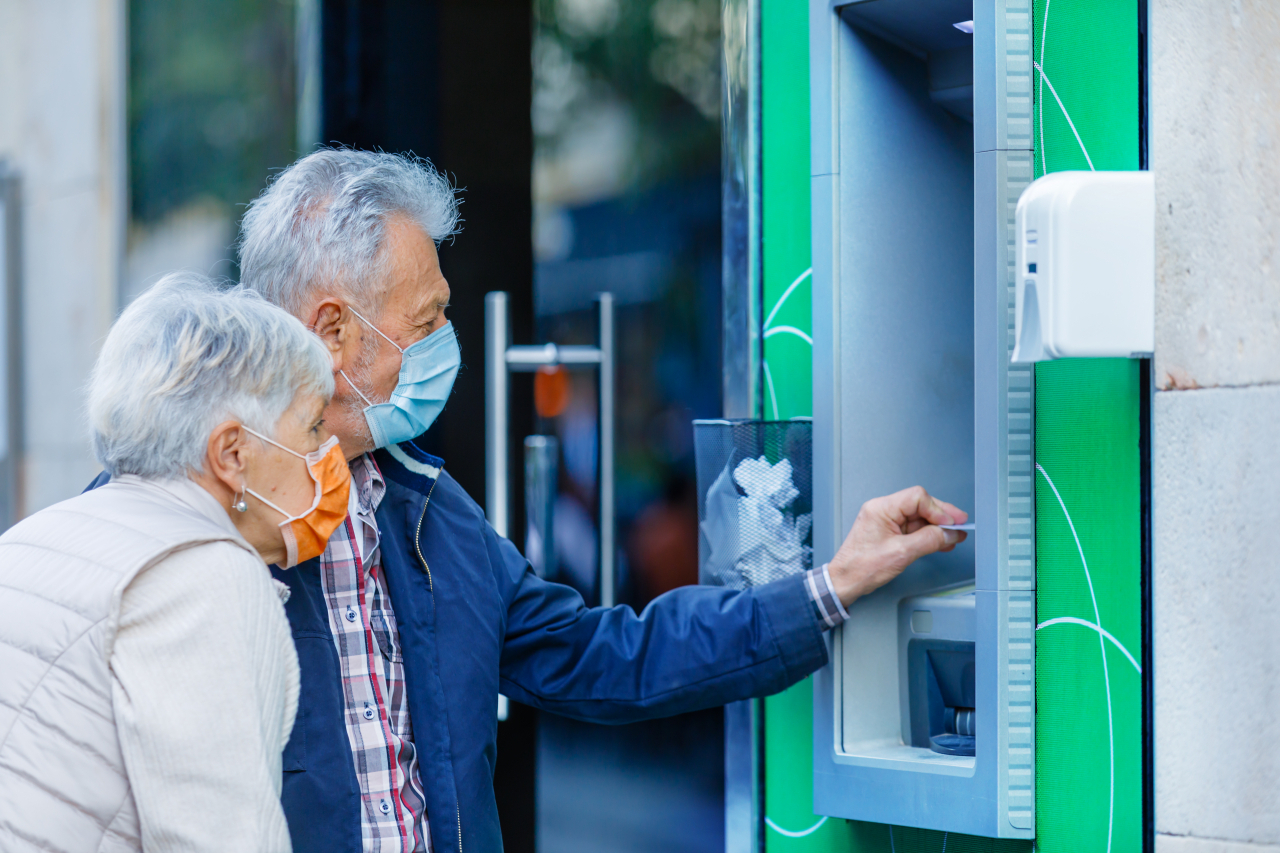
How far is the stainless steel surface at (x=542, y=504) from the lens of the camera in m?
2.83

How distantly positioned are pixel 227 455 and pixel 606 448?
1.52m

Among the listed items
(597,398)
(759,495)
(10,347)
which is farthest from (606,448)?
(10,347)

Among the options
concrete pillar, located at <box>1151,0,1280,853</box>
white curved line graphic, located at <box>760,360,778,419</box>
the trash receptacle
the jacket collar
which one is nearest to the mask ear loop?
the jacket collar

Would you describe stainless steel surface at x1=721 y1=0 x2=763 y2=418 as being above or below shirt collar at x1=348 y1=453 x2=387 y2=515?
above

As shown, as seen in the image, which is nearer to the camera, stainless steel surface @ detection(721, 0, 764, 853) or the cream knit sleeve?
the cream knit sleeve

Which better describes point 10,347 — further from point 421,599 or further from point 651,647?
point 651,647

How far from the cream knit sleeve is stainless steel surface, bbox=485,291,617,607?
1.62 m

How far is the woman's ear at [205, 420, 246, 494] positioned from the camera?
130 centimetres

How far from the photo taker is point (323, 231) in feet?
5.39

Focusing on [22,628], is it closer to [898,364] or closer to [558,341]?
[898,364]

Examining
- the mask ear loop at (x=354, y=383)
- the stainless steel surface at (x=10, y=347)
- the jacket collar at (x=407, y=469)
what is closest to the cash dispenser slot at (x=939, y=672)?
A: the jacket collar at (x=407, y=469)

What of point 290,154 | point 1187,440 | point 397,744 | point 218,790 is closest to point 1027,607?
point 1187,440

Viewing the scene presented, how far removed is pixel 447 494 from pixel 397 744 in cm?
40

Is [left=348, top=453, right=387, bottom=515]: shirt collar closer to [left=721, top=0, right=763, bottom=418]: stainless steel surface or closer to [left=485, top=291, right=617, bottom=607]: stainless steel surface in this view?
[left=721, top=0, right=763, bottom=418]: stainless steel surface
